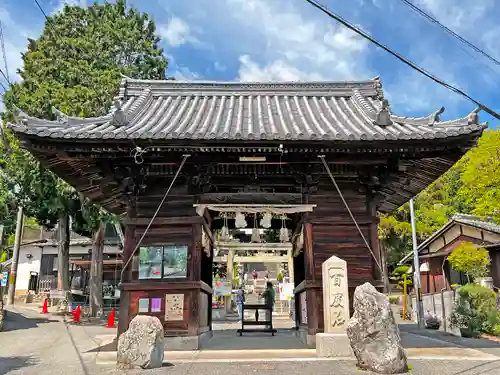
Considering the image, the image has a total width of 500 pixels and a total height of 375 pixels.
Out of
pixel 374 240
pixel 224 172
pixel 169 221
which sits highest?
pixel 224 172

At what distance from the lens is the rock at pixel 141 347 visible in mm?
7258

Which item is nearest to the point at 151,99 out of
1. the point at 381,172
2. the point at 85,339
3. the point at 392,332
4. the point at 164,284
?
the point at 164,284

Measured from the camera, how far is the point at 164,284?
9.42 meters

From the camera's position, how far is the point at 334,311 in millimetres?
8773

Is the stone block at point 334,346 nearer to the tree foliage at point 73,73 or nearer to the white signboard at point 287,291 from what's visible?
the tree foliage at point 73,73

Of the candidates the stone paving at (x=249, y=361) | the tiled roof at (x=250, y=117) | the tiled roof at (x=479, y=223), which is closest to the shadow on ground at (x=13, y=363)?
the stone paving at (x=249, y=361)

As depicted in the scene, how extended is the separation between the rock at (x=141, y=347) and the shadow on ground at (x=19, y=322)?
12164mm

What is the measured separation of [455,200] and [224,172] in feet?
106

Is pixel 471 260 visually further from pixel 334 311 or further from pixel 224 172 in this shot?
pixel 224 172

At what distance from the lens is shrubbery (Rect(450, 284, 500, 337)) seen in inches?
550

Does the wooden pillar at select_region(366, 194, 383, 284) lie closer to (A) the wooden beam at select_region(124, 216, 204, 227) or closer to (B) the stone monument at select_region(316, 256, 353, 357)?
(B) the stone monument at select_region(316, 256, 353, 357)

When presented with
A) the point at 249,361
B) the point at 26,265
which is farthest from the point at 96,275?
the point at 26,265

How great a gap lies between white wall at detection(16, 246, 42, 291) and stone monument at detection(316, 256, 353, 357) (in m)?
39.4

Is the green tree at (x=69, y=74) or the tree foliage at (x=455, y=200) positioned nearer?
the tree foliage at (x=455, y=200)
